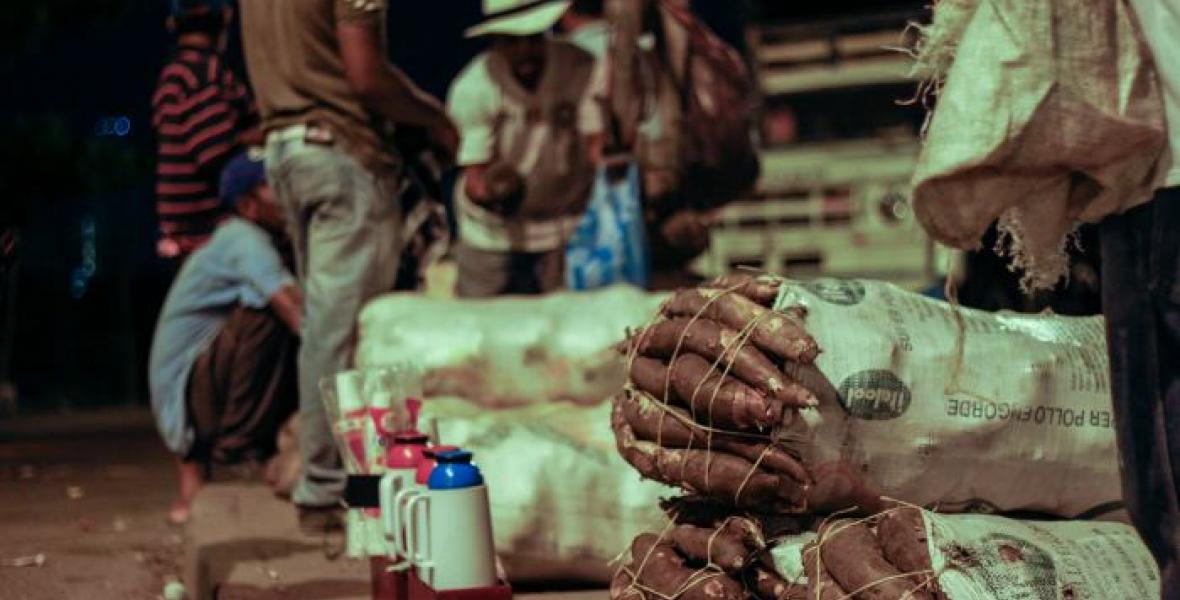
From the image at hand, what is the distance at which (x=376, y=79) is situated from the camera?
20.5 ft

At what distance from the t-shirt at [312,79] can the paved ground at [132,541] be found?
1.42 meters

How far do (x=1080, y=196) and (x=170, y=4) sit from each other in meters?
5.91

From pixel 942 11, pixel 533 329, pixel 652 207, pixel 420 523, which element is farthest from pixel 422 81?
pixel 942 11

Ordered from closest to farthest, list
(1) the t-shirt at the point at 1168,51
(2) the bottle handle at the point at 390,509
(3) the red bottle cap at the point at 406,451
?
(1) the t-shirt at the point at 1168,51
(2) the bottle handle at the point at 390,509
(3) the red bottle cap at the point at 406,451

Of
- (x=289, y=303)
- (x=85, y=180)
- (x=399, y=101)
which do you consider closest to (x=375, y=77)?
(x=399, y=101)

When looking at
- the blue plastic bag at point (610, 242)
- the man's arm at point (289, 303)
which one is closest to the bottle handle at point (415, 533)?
the man's arm at point (289, 303)

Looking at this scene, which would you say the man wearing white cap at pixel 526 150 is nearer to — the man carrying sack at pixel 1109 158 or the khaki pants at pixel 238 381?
the khaki pants at pixel 238 381

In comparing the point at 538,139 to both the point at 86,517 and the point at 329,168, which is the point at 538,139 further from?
the point at 86,517

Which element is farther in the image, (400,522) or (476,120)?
(476,120)

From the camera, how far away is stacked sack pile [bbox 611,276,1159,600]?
3867 mm

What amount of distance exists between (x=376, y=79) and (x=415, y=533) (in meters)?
2.37

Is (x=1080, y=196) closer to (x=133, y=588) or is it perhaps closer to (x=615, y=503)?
(x=615, y=503)

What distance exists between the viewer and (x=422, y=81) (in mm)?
14102

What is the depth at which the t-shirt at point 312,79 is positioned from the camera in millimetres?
6355
